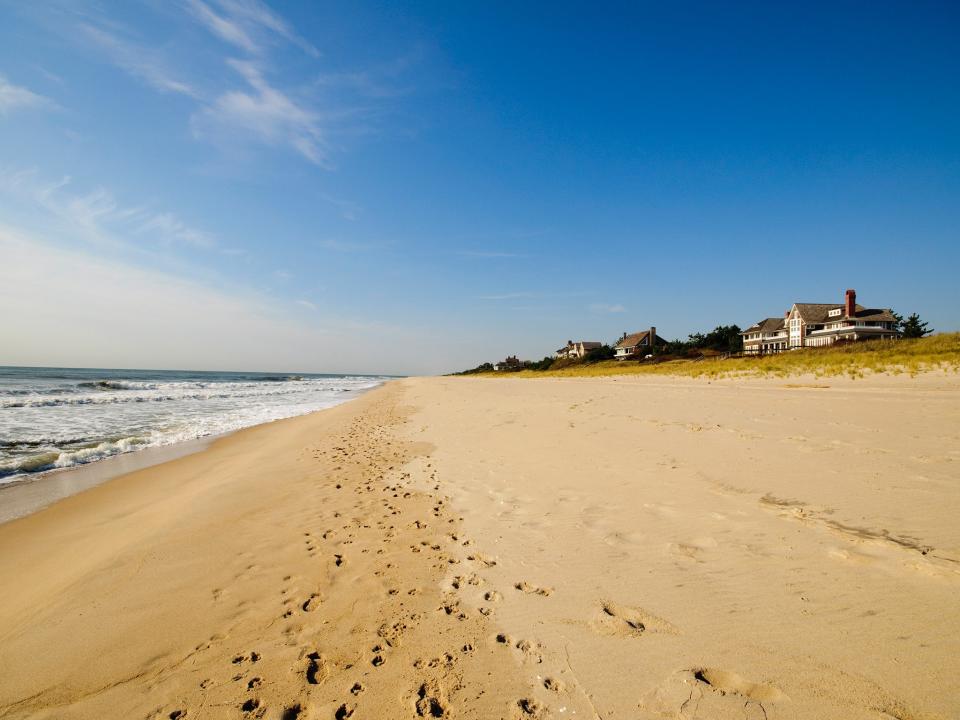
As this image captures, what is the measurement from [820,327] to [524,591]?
82.0 meters

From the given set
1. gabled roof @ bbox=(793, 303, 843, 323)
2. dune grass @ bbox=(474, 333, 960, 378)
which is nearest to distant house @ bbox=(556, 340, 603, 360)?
gabled roof @ bbox=(793, 303, 843, 323)

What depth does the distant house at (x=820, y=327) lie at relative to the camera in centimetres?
5812

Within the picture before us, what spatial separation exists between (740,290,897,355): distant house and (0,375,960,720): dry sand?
186ft

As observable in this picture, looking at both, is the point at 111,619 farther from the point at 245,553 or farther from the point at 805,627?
the point at 805,627

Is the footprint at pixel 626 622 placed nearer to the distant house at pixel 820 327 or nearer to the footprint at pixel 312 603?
the footprint at pixel 312 603

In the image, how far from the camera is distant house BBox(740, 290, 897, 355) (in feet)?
191

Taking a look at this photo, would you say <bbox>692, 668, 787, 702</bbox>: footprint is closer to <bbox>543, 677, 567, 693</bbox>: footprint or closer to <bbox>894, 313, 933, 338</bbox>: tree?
<bbox>543, 677, 567, 693</bbox>: footprint

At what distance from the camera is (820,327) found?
6519 cm

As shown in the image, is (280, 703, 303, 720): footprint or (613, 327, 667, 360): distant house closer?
(280, 703, 303, 720): footprint

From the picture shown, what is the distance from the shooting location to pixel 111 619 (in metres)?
3.55

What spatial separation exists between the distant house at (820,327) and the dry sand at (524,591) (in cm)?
5660

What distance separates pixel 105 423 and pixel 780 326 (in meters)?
90.6

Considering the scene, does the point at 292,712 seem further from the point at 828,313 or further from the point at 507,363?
the point at 507,363

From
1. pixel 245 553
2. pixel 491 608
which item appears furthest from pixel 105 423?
pixel 491 608
